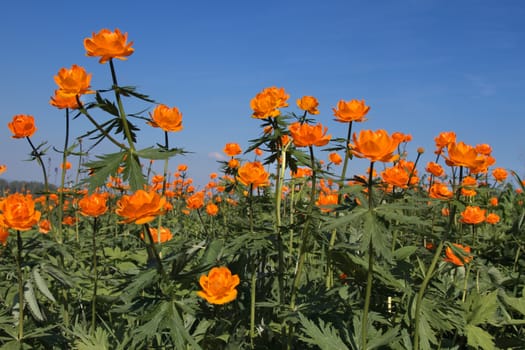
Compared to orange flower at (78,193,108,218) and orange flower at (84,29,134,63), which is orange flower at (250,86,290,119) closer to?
orange flower at (84,29,134,63)

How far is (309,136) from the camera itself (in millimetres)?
1618

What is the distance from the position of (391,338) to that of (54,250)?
4.61ft

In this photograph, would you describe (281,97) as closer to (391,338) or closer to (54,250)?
(391,338)

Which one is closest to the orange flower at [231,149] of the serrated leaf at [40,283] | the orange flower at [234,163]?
the orange flower at [234,163]

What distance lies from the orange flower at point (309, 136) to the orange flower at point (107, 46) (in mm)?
620

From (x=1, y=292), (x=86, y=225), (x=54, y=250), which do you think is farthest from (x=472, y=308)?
(x=86, y=225)

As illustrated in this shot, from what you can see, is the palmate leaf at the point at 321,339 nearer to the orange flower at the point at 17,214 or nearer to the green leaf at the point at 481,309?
the green leaf at the point at 481,309

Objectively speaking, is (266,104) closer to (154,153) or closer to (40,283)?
(154,153)

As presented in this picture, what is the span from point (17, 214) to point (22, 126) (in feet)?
2.94

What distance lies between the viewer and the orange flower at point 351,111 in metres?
1.68

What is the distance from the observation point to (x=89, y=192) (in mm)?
A: 1245

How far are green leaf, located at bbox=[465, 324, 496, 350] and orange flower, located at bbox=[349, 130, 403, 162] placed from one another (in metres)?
0.96

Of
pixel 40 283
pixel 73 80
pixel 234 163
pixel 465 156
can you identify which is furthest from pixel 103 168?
pixel 234 163

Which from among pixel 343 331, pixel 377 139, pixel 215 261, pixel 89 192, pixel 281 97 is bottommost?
pixel 343 331
